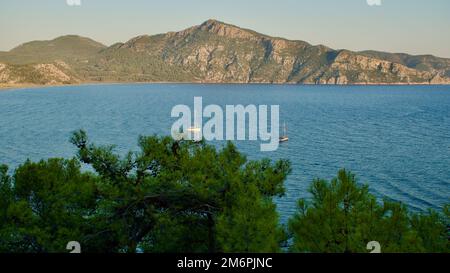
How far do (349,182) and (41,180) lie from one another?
17.1 metres

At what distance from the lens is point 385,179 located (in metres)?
77.7

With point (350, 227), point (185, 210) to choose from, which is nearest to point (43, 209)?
point (185, 210)

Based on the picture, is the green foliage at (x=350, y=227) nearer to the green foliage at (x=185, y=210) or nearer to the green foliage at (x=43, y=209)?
the green foliage at (x=185, y=210)

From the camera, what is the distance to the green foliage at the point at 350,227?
23625mm

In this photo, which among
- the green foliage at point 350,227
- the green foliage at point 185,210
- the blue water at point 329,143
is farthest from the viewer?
the blue water at point 329,143

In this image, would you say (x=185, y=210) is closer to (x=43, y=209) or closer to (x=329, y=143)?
(x=43, y=209)

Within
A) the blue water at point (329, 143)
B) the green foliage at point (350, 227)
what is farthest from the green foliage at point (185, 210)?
the blue water at point (329, 143)

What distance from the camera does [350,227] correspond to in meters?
23.9

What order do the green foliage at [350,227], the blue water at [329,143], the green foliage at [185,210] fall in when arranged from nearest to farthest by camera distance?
1. the green foliage at [350,227]
2. the green foliage at [185,210]
3. the blue water at [329,143]

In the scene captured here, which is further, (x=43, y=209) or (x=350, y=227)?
(x=43, y=209)

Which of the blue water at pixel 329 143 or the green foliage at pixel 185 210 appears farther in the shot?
the blue water at pixel 329 143

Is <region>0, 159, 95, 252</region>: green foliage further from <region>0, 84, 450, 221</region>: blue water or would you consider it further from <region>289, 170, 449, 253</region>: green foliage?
<region>0, 84, 450, 221</region>: blue water

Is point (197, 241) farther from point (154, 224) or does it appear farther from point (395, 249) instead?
point (395, 249)
